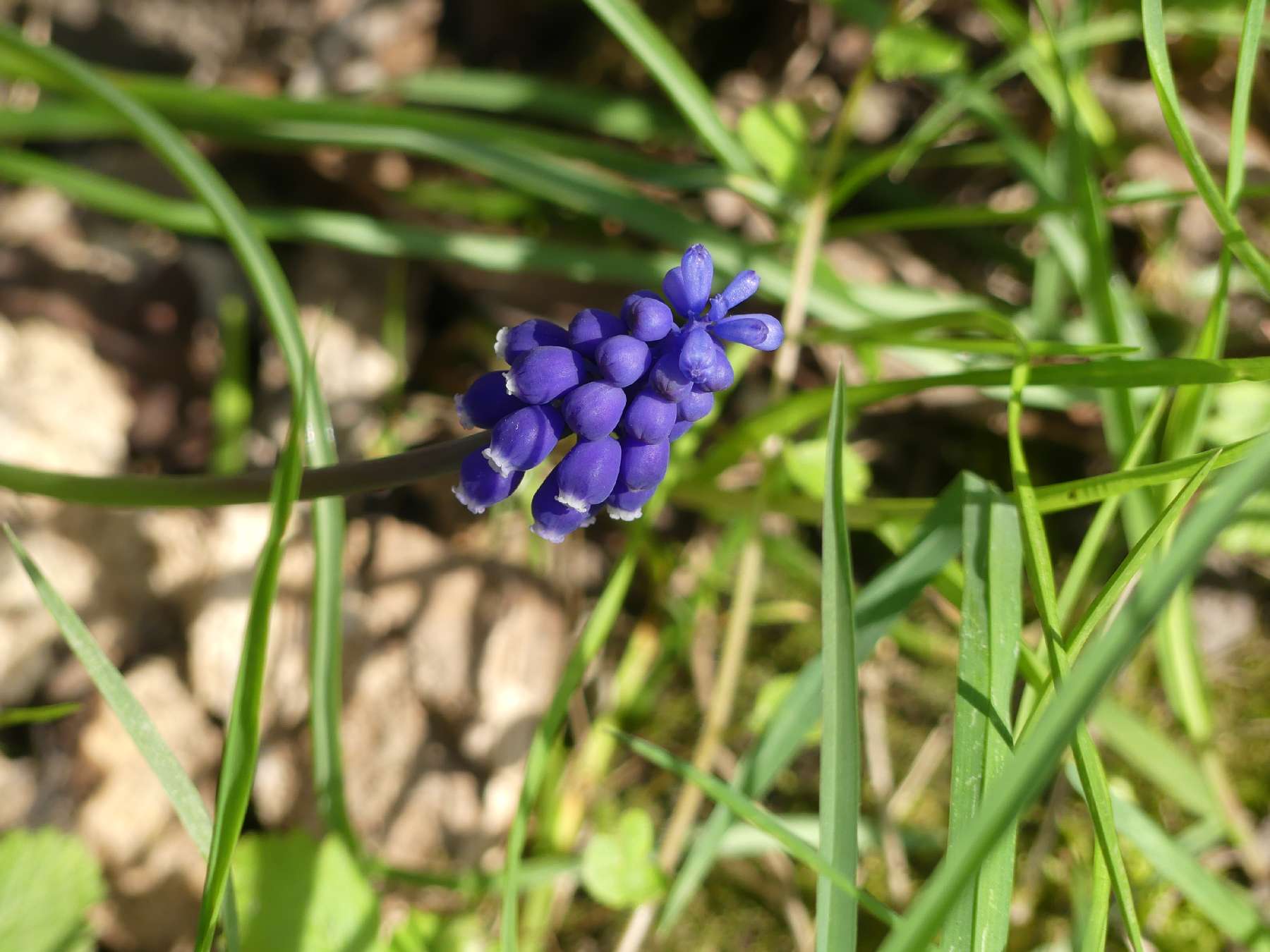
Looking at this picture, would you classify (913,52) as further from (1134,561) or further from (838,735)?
(838,735)

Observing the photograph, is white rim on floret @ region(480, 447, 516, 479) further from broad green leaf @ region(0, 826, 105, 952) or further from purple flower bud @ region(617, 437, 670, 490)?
broad green leaf @ region(0, 826, 105, 952)

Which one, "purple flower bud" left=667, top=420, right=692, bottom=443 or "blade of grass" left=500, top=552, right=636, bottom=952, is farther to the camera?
"blade of grass" left=500, top=552, right=636, bottom=952

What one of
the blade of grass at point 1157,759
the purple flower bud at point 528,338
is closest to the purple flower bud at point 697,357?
the purple flower bud at point 528,338

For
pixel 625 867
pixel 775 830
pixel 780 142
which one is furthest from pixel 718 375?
pixel 780 142

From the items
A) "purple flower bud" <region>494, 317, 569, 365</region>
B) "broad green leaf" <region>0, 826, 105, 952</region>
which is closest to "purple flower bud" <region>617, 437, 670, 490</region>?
"purple flower bud" <region>494, 317, 569, 365</region>

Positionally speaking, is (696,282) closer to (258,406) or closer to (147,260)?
(258,406)

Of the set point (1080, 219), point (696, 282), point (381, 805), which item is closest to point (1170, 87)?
point (1080, 219)

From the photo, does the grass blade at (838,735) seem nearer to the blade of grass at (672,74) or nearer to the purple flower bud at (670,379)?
the purple flower bud at (670,379)
